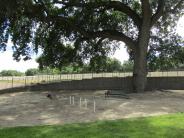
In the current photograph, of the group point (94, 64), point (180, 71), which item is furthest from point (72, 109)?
point (180, 71)

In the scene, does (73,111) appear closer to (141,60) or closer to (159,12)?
(141,60)

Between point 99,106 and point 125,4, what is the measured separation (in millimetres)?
14596

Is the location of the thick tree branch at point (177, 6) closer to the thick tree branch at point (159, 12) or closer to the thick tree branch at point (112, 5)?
the thick tree branch at point (159, 12)

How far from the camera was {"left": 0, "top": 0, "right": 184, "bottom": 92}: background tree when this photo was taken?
107 ft

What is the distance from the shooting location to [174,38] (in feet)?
123

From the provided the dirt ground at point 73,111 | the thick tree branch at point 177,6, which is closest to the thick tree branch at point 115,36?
the thick tree branch at point 177,6

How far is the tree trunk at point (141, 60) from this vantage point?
108 ft

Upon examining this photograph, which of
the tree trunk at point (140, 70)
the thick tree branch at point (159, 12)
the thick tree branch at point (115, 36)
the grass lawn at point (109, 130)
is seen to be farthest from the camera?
the thick tree branch at point (115, 36)

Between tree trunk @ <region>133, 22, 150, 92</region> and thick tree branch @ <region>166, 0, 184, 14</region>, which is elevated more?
thick tree branch @ <region>166, 0, 184, 14</region>

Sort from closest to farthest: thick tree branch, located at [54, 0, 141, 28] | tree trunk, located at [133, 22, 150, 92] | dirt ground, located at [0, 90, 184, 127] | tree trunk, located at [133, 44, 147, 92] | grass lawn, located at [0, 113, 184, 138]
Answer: grass lawn, located at [0, 113, 184, 138]
dirt ground, located at [0, 90, 184, 127]
thick tree branch, located at [54, 0, 141, 28]
tree trunk, located at [133, 22, 150, 92]
tree trunk, located at [133, 44, 147, 92]

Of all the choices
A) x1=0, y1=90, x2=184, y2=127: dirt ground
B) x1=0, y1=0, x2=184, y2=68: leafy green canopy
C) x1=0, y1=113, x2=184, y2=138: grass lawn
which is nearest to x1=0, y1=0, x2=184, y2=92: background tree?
x1=0, y1=0, x2=184, y2=68: leafy green canopy

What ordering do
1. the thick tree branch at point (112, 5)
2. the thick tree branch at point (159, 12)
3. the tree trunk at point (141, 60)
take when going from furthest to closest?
1. the tree trunk at point (141, 60)
2. the thick tree branch at point (159, 12)
3. the thick tree branch at point (112, 5)

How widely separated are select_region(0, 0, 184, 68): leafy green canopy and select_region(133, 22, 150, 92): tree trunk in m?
1.18

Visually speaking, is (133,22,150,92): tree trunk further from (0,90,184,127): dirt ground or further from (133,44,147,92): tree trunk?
(0,90,184,127): dirt ground
